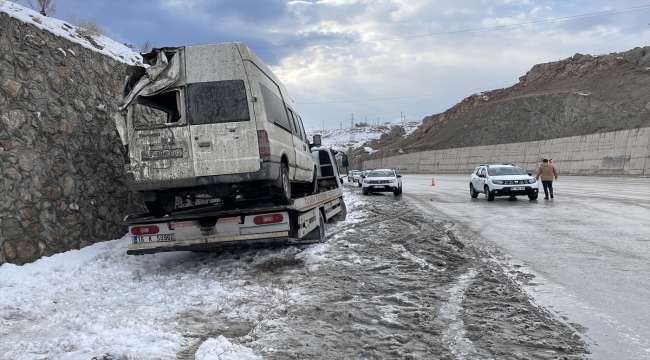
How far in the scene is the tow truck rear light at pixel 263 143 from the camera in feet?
21.7

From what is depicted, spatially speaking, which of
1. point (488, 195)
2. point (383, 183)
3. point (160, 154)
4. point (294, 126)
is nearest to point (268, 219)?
point (160, 154)

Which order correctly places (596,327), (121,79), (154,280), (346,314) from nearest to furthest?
1. (596,327)
2. (346,314)
3. (154,280)
4. (121,79)

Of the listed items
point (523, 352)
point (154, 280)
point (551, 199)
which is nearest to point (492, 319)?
point (523, 352)

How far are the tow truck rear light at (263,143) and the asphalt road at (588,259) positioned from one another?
3.89 metres

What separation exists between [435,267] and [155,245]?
13.6 feet

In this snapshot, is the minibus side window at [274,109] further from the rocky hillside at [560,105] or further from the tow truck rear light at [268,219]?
the rocky hillside at [560,105]

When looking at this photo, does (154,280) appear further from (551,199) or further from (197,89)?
(551,199)

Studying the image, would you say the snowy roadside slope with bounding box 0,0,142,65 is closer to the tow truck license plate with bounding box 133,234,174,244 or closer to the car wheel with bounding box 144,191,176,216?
the car wheel with bounding box 144,191,176,216

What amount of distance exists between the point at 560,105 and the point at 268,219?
6775 cm

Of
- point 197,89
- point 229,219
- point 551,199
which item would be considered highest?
point 197,89

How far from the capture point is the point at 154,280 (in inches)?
252

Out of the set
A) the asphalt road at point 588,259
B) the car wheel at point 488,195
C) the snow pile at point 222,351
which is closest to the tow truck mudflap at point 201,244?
the snow pile at point 222,351

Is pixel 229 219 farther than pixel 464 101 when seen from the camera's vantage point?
No

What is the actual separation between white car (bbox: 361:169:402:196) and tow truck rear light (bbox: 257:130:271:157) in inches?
720
